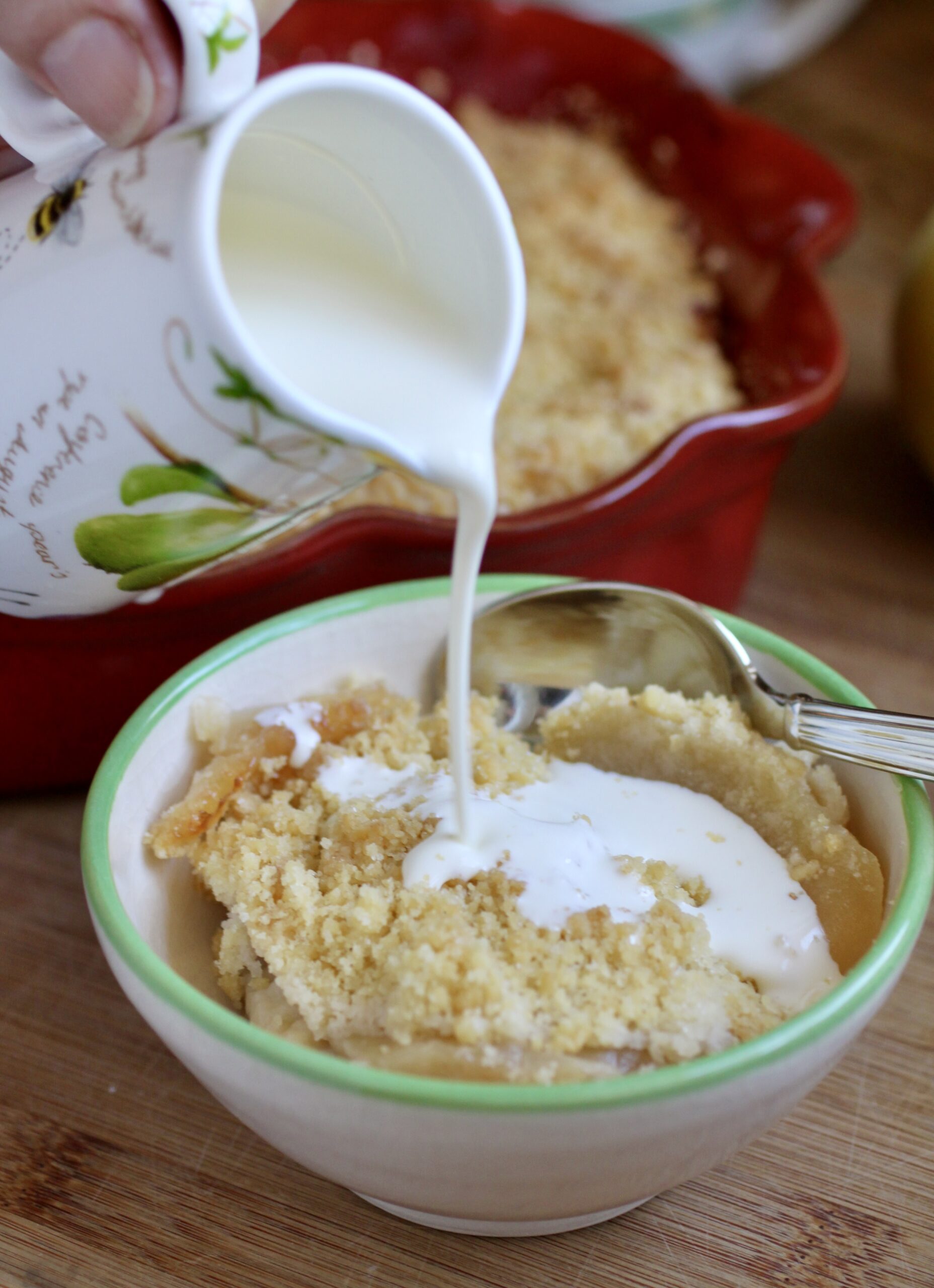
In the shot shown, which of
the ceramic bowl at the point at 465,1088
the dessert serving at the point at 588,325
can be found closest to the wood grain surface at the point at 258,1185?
the ceramic bowl at the point at 465,1088

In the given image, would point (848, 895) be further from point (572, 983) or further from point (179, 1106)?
point (179, 1106)

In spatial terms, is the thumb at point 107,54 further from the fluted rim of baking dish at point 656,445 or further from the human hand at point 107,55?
the fluted rim of baking dish at point 656,445

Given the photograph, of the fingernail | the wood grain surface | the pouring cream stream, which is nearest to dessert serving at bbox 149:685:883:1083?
the pouring cream stream

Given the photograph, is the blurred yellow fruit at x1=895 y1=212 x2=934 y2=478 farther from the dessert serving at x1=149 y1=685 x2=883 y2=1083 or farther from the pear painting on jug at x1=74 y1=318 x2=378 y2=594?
the pear painting on jug at x1=74 y1=318 x2=378 y2=594

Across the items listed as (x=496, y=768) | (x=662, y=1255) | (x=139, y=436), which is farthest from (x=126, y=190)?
(x=662, y=1255)

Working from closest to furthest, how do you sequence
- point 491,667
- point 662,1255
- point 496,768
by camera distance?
1. point 662,1255
2. point 496,768
3. point 491,667

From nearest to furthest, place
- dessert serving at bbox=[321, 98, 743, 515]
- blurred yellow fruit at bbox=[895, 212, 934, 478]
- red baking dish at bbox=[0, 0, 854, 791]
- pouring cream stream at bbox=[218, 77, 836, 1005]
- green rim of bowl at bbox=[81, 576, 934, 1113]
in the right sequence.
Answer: green rim of bowl at bbox=[81, 576, 934, 1113], pouring cream stream at bbox=[218, 77, 836, 1005], red baking dish at bbox=[0, 0, 854, 791], dessert serving at bbox=[321, 98, 743, 515], blurred yellow fruit at bbox=[895, 212, 934, 478]
